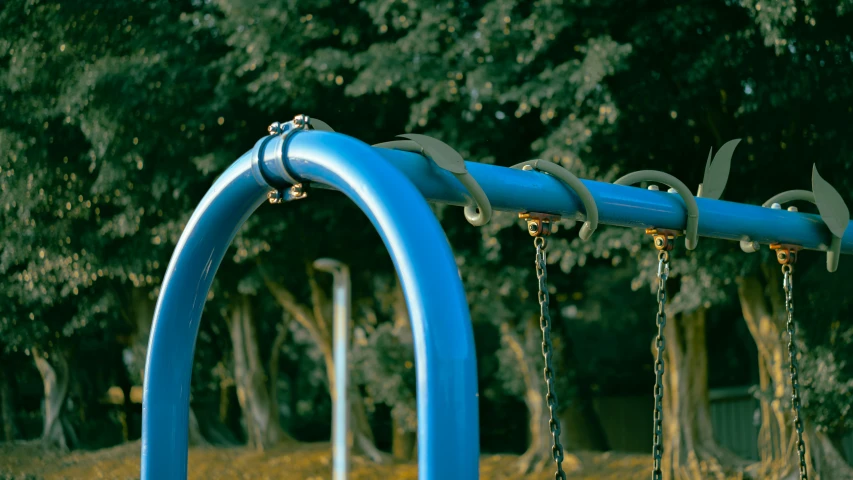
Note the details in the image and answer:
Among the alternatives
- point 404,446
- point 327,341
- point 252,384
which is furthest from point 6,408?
point 404,446

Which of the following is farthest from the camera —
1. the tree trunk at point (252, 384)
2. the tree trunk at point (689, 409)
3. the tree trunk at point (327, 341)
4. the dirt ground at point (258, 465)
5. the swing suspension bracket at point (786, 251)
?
the tree trunk at point (252, 384)

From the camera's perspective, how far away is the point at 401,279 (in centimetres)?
170

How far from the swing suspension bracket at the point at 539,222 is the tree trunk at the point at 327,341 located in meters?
12.5

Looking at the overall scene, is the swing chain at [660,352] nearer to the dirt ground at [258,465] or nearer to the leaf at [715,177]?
the leaf at [715,177]

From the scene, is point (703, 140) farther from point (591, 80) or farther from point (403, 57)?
point (403, 57)

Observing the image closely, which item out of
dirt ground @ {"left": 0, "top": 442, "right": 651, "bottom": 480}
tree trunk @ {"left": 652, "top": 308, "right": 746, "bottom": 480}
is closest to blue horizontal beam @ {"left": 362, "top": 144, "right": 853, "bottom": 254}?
tree trunk @ {"left": 652, "top": 308, "right": 746, "bottom": 480}

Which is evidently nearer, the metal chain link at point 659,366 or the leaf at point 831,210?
the metal chain link at point 659,366

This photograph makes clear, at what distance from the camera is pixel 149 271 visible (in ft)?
43.5

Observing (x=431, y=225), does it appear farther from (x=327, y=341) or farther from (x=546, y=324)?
(x=327, y=341)

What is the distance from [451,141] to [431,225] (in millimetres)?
8829

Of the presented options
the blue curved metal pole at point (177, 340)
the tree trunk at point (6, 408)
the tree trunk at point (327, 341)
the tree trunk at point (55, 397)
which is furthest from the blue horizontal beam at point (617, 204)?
the tree trunk at point (6, 408)

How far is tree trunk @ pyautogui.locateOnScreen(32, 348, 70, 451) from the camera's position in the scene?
18812 millimetres

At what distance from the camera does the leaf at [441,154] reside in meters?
2.03

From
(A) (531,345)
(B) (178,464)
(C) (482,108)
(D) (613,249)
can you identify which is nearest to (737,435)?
(A) (531,345)
